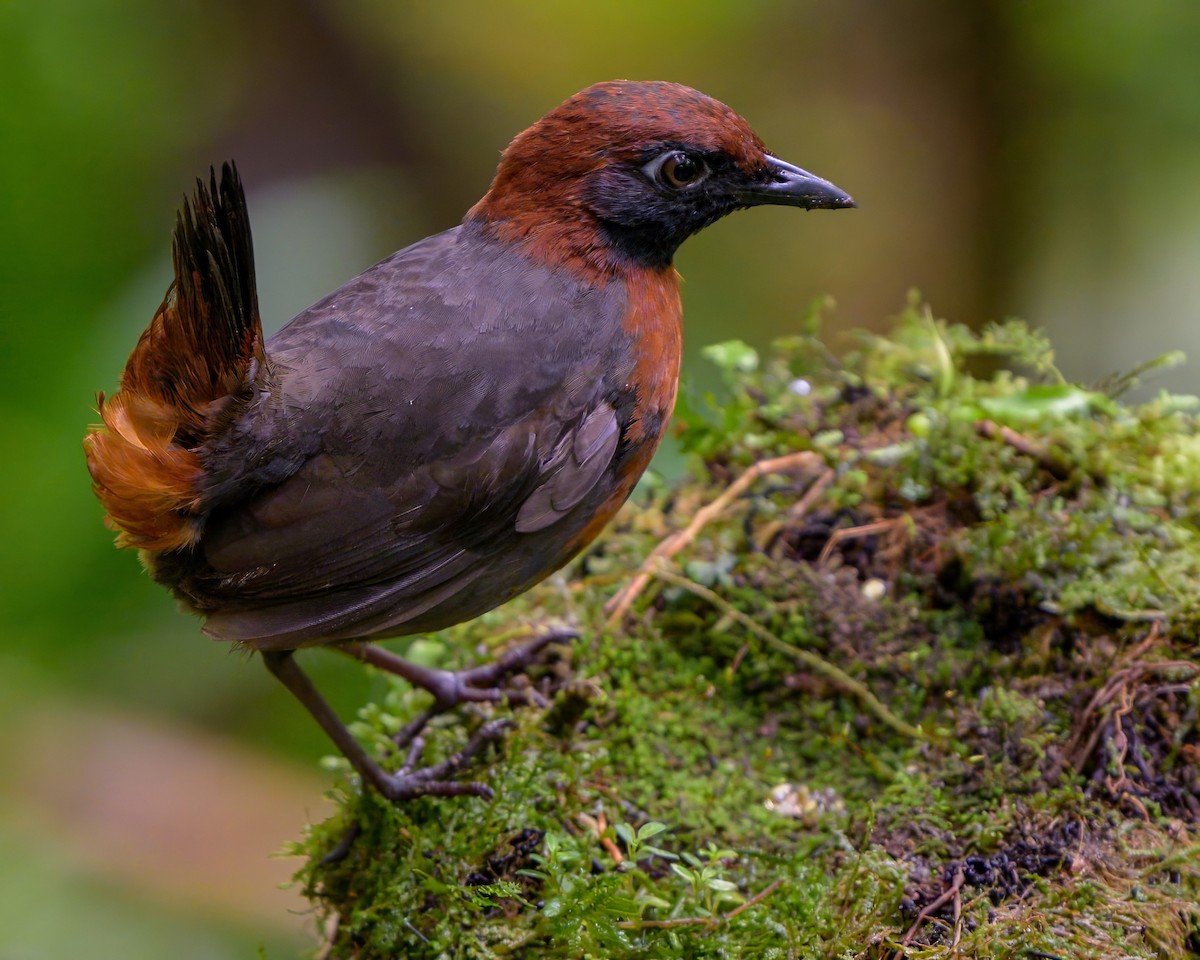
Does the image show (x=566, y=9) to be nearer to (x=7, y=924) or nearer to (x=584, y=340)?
(x=584, y=340)

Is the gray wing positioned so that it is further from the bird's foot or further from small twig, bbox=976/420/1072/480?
small twig, bbox=976/420/1072/480

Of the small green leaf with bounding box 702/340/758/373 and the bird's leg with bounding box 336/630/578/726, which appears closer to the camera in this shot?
the bird's leg with bounding box 336/630/578/726

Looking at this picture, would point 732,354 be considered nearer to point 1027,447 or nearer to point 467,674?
point 1027,447

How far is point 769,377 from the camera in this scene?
4082mm

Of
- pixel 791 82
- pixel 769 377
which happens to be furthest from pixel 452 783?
pixel 791 82

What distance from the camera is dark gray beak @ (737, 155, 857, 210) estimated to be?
287 centimetres

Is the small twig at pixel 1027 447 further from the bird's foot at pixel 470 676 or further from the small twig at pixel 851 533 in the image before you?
the bird's foot at pixel 470 676

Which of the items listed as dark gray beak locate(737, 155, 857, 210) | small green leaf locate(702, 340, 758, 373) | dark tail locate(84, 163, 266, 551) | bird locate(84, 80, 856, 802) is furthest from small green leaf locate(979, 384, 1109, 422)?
dark tail locate(84, 163, 266, 551)

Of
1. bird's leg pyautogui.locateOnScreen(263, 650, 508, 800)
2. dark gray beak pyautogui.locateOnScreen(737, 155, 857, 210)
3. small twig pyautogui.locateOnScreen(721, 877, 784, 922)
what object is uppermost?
dark gray beak pyautogui.locateOnScreen(737, 155, 857, 210)

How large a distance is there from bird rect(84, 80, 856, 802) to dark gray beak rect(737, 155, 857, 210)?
34 millimetres

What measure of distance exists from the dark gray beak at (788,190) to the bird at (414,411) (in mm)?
34

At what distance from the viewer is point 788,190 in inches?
114

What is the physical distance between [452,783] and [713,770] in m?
0.71

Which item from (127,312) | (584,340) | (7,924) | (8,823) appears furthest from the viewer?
(127,312)
